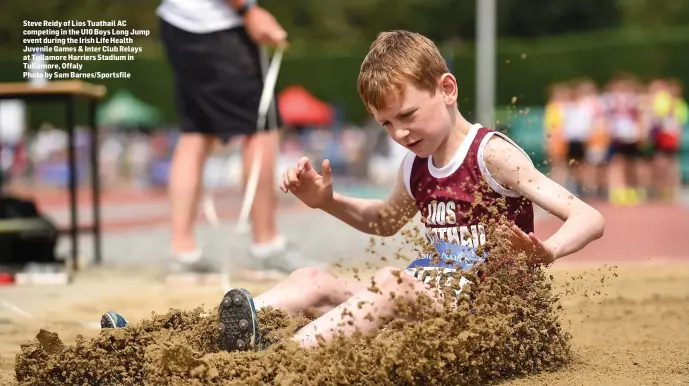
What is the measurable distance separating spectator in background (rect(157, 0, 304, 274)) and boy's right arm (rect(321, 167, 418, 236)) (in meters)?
1.96

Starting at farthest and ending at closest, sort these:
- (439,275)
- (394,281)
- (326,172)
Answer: (326,172) < (439,275) < (394,281)

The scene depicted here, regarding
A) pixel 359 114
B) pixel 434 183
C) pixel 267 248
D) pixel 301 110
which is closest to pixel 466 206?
pixel 434 183

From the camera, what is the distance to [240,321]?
292cm

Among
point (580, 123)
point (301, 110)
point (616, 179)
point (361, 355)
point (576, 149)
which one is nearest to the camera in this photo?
point (361, 355)

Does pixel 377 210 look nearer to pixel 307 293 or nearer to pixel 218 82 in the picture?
pixel 307 293

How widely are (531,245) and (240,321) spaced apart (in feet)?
2.90

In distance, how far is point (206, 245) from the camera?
306 inches

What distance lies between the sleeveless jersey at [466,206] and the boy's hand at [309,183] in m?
0.35

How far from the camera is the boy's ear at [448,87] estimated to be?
3.23 m

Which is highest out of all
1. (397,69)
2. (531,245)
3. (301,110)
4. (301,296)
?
(301,110)

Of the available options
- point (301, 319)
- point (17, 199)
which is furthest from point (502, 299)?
point (17, 199)

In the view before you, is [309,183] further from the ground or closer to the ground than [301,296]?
further from the ground

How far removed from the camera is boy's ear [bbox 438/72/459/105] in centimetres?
323

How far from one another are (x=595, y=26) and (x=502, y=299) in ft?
110
